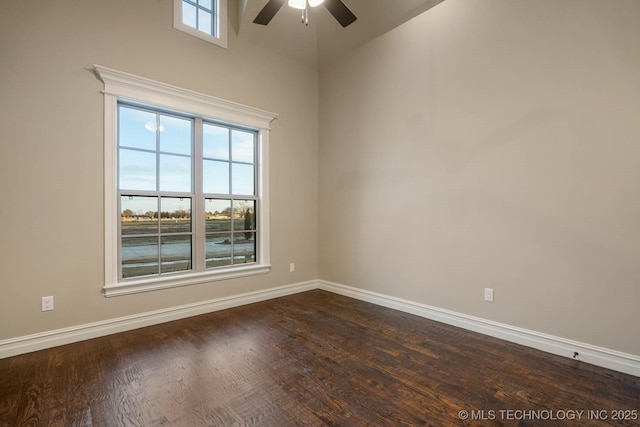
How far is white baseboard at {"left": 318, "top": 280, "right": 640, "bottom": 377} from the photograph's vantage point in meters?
2.26

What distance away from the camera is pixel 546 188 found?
2568 millimetres

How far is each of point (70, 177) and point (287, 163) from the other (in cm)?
247

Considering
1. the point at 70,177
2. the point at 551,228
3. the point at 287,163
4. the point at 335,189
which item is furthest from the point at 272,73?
the point at 551,228

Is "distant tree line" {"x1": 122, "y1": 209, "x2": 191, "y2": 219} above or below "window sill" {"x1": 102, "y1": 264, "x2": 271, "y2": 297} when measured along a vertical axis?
above

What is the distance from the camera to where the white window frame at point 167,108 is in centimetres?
290

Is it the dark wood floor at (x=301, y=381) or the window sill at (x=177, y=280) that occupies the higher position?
the window sill at (x=177, y=280)

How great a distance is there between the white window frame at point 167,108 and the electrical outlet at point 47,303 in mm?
391

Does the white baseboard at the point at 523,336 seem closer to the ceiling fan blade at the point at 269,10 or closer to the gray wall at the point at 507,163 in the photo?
the gray wall at the point at 507,163

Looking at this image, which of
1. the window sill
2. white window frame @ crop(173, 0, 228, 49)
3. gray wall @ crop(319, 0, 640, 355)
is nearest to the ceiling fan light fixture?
white window frame @ crop(173, 0, 228, 49)

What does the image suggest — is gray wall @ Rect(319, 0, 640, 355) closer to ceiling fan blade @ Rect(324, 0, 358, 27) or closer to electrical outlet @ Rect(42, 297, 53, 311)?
ceiling fan blade @ Rect(324, 0, 358, 27)

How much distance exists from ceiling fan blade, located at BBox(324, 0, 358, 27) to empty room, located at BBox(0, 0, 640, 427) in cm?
2

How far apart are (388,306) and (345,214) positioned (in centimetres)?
137

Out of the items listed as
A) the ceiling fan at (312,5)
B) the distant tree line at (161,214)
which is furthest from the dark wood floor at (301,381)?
the ceiling fan at (312,5)

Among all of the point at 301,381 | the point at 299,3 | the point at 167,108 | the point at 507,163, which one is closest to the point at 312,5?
the point at 299,3
